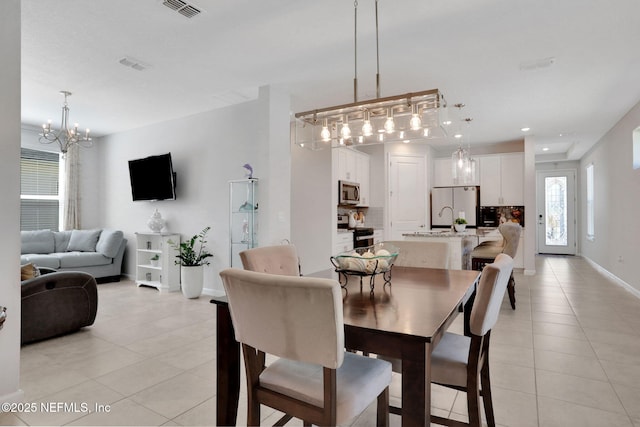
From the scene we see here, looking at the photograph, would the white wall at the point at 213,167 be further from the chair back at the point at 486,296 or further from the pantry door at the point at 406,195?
the pantry door at the point at 406,195

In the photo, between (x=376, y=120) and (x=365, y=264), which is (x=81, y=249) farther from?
(x=365, y=264)

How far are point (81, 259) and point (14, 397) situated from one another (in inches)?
160

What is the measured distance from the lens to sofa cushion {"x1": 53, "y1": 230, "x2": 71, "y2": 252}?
5996 mm

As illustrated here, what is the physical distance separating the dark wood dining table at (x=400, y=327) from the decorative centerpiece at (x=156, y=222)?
4280mm

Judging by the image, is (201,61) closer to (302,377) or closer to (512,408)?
(302,377)

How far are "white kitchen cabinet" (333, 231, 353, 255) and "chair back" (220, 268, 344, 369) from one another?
4297 millimetres

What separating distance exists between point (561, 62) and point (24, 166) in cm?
798

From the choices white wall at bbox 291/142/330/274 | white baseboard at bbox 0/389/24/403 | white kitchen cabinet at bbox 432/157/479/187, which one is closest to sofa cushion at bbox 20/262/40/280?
white baseboard at bbox 0/389/24/403

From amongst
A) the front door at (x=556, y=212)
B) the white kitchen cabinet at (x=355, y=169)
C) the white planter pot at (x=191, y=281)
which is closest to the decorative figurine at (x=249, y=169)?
the white planter pot at (x=191, y=281)

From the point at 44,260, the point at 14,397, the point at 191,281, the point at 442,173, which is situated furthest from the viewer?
the point at 442,173

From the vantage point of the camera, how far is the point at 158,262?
571 centimetres

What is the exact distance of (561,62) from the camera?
11.4 feet

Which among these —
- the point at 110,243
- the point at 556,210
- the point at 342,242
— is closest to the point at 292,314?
the point at 342,242

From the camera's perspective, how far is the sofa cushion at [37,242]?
221 inches
